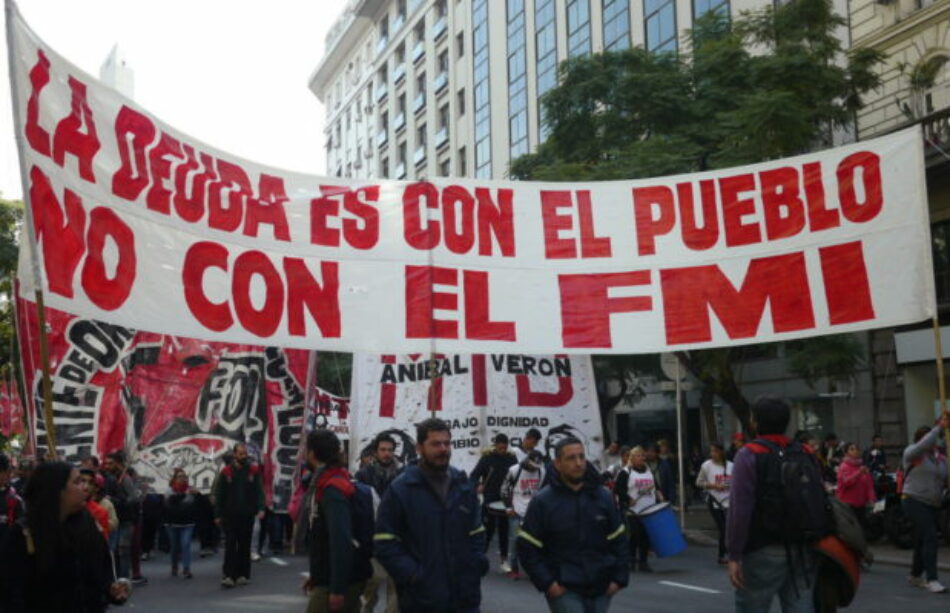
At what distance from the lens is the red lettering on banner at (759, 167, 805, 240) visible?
7.68 meters

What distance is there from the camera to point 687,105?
71.3ft

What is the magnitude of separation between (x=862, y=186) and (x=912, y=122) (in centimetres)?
1507

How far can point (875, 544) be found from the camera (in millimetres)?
16281

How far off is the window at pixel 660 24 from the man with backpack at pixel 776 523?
89.3 feet

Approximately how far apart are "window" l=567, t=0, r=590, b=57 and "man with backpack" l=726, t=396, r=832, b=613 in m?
32.3

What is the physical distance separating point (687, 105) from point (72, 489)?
1895 cm

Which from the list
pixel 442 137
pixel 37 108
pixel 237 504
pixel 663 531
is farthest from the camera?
pixel 442 137

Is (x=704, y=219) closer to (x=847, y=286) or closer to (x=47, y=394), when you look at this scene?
(x=847, y=286)

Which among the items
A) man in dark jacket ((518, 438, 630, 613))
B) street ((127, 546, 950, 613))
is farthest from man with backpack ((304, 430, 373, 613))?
street ((127, 546, 950, 613))

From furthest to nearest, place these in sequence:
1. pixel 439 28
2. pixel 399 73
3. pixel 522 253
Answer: pixel 399 73
pixel 439 28
pixel 522 253

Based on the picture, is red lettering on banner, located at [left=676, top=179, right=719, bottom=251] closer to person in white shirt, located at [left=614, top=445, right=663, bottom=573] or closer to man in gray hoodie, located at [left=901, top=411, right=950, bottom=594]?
man in gray hoodie, located at [left=901, top=411, right=950, bottom=594]

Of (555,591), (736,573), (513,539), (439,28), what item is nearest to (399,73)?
(439,28)

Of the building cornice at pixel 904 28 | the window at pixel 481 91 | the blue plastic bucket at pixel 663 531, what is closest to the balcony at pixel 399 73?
the window at pixel 481 91

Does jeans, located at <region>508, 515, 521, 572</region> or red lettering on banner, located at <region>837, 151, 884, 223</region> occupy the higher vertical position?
red lettering on banner, located at <region>837, 151, 884, 223</region>
